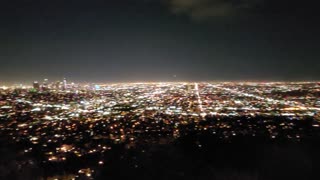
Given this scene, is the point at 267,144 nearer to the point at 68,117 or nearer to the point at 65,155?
the point at 65,155

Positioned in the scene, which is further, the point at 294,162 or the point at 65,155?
the point at 65,155

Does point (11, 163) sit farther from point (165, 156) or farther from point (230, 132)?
point (230, 132)

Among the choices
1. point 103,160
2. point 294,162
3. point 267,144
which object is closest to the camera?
point 294,162

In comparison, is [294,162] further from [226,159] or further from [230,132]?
[230,132]

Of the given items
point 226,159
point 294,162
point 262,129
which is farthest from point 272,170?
point 262,129

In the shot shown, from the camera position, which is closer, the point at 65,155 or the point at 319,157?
the point at 319,157

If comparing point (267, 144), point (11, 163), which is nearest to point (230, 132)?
point (267, 144)

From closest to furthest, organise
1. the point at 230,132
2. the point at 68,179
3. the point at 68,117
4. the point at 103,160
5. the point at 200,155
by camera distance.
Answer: the point at 68,179, the point at 103,160, the point at 200,155, the point at 230,132, the point at 68,117

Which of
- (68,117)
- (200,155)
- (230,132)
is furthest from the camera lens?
(68,117)

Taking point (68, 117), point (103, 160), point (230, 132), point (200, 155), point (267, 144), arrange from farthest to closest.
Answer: point (68, 117) → point (230, 132) → point (267, 144) → point (200, 155) → point (103, 160)
